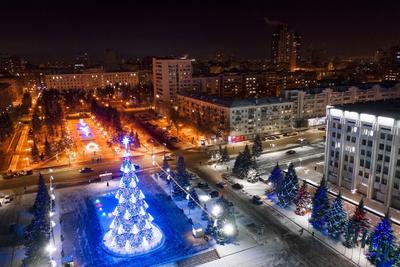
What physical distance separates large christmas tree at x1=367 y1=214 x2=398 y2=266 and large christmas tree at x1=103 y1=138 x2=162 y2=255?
85.4 ft

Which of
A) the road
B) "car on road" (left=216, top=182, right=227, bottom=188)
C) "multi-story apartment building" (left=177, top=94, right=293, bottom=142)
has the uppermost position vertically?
"multi-story apartment building" (left=177, top=94, right=293, bottom=142)

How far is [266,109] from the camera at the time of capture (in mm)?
97625

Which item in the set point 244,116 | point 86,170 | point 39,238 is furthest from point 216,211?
point 244,116

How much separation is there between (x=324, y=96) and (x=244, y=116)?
115 ft

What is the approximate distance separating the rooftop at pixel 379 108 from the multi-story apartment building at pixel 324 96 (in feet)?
138

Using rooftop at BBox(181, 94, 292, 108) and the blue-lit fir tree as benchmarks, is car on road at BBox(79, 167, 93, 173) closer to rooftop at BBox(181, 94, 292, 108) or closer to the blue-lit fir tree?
the blue-lit fir tree

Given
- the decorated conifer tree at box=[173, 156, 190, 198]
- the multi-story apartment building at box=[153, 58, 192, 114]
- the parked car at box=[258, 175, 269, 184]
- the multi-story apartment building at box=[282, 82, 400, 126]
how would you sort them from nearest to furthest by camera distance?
the decorated conifer tree at box=[173, 156, 190, 198] < the parked car at box=[258, 175, 269, 184] < the multi-story apartment building at box=[282, 82, 400, 126] < the multi-story apartment building at box=[153, 58, 192, 114]

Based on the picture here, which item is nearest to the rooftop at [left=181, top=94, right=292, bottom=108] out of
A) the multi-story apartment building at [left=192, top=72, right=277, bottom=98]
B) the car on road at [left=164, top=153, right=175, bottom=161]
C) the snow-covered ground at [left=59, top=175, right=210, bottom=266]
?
the car on road at [left=164, top=153, right=175, bottom=161]

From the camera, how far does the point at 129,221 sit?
39.3 metres

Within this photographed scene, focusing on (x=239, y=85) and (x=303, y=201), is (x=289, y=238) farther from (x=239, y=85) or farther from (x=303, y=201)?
(x=239, y=85)

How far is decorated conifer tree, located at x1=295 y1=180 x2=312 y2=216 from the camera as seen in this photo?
4937cm

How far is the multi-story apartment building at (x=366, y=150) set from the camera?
51.3 m

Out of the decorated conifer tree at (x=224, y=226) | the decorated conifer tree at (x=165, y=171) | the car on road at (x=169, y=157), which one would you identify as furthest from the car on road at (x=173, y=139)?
the decorated conifer tree at (x=224, y=226)

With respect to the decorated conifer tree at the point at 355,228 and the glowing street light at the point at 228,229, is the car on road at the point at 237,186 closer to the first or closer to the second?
the glowing street light at the point at 228,229
